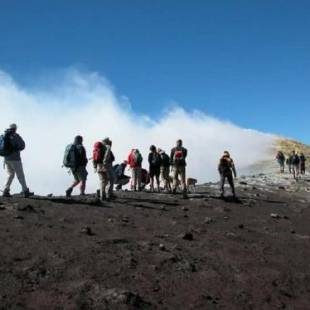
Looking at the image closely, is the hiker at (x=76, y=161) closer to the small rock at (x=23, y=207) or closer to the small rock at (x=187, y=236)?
the small rock at (x=23, y=207)

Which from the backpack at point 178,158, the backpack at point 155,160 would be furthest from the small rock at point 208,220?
the backpack at point 155,160

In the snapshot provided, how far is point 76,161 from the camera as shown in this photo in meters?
20.9

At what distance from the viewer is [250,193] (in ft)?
103

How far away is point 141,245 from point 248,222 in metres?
7.29

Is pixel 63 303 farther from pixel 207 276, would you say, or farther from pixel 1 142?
pixel 1 142

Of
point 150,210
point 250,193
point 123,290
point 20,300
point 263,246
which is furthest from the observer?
point 250,193

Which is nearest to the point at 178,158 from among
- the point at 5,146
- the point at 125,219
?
the point at 125,219

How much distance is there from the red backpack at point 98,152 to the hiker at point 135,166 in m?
5.31

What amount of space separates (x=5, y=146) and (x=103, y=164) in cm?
399

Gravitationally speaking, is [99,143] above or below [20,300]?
above

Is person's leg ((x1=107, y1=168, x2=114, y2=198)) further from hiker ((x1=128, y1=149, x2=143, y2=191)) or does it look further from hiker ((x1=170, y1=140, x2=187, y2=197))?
hiker ((x1=128, y1=149, x2=143, y2=191))

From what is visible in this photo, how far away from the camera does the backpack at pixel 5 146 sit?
1897cm

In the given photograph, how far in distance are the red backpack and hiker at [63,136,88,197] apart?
437 mm

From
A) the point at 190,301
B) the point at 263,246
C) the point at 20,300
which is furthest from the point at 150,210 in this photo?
the point at 20,300
